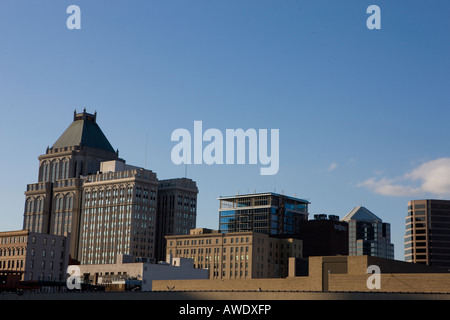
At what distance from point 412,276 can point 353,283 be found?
9623 mm

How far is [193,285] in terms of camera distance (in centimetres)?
14612
